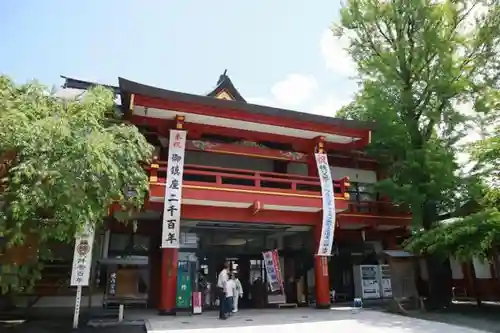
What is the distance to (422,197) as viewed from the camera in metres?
13.2

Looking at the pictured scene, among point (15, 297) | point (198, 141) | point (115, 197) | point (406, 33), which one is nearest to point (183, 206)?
point (198, 141)

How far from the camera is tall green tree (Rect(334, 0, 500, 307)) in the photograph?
532 inches

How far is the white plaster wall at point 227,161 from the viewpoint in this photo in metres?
14.5

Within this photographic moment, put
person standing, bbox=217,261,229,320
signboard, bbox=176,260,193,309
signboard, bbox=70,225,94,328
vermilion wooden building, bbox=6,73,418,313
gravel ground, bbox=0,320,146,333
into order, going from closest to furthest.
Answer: gravel ground, bbox=0,320,146,333
signboard, bbox=70,225,94,328
person standing, bbox=217,261,229,320
vermilion wooden building, bbox=6,73,418,313
signboard, bbox=176,260,193,309

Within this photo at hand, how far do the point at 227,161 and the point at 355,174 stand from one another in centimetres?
621

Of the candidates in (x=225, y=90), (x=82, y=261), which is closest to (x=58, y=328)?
(x=82, y=261)

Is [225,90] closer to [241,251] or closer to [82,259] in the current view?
[241,251]

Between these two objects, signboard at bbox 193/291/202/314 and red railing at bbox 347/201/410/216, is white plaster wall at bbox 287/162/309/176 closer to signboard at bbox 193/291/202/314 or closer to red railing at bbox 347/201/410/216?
red railing at bbox 347/201/410/216

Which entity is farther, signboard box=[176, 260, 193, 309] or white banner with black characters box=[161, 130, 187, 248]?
signboard box=[176, 260, 193, 309]

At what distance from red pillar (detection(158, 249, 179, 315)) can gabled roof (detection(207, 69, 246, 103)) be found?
24.1 feet

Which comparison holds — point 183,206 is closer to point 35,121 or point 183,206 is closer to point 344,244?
point 35,121

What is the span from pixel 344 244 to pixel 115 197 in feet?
38.2

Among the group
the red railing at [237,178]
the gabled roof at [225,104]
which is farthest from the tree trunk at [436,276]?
the gabled roof at [225,104]

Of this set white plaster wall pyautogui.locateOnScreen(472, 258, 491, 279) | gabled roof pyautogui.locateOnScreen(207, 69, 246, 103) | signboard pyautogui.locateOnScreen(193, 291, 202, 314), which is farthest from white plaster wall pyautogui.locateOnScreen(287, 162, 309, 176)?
white plaster wall pyautogui.locateOnScreen(472, 258, 491, 279)
